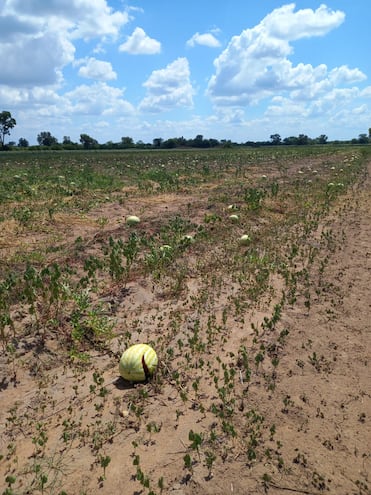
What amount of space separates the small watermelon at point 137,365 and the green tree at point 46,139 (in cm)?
9851

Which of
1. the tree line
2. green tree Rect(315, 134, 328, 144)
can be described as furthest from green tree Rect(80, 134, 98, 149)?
green tree Rect(315, 134, 328, 144)

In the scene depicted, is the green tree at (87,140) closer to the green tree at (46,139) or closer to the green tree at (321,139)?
the green tree at (46,139)

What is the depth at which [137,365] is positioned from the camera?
15.2ft

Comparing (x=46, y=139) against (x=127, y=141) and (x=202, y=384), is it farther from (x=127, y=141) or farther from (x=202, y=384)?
(x=202, y=384)

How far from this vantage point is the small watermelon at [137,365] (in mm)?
4625

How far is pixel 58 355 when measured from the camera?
515 centimetres

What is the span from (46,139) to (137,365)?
338ft

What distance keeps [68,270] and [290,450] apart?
490cm

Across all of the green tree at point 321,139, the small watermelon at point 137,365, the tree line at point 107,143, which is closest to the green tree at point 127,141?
the tree line at point 107,143

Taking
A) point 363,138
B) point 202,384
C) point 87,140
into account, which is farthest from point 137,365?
point 363,138

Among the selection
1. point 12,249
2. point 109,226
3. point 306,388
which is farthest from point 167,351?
point 109,226

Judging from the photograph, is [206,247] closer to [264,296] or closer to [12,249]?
[264,296]

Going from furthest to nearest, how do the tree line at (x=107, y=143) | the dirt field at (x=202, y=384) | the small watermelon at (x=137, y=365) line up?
the tree line at (x=107, y=143) → the small watermelon at (x=137, y=365) → the dirt field at (x=202, y=384)

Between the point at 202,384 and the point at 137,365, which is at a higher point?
the point at 137,365
